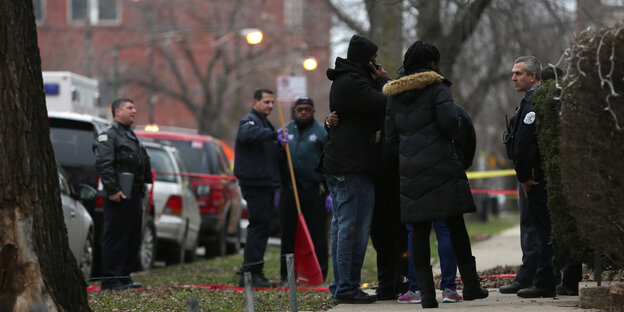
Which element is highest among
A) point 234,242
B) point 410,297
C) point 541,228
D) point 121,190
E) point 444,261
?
point 121,190

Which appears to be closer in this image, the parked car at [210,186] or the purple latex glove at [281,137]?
the purple latex glove at [281,137]

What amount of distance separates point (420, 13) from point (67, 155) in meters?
10.6

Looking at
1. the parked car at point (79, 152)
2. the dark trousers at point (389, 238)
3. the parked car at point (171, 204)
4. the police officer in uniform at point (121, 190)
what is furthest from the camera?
the parked car at point (171, 204)

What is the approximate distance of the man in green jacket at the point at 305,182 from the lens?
11922 mm

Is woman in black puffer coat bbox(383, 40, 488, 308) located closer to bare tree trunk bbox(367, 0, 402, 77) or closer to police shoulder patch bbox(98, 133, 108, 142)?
police shoulder patch bbox(98, 133, 108, 142)

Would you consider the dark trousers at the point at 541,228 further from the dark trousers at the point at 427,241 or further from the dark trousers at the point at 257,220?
the dark trousers at the point at 257,220

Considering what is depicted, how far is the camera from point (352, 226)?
8.87m

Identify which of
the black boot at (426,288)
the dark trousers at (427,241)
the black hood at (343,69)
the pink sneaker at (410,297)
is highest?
the black hood at (343,69)

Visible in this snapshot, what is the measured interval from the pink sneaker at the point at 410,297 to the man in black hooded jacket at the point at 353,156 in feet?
0.78

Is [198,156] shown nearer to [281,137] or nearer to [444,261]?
[281,137]

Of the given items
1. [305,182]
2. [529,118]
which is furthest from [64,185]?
[529,118]

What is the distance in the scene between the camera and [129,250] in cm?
1202

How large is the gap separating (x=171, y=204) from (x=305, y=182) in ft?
14.5

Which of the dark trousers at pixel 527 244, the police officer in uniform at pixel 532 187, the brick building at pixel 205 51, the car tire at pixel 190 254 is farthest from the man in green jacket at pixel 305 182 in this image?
the brick building at pixel 205 51
